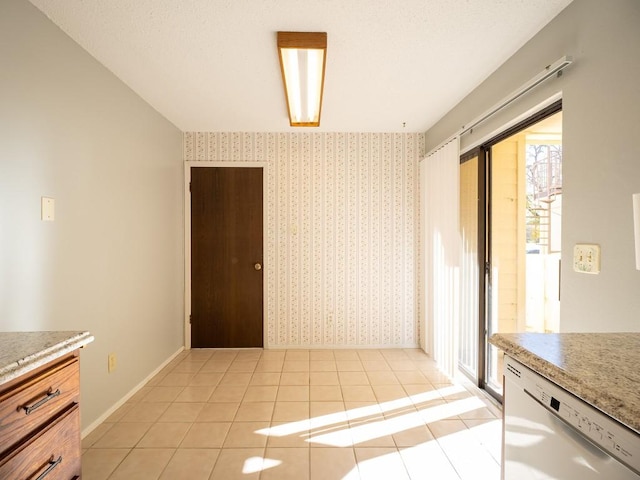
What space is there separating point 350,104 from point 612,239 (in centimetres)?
212

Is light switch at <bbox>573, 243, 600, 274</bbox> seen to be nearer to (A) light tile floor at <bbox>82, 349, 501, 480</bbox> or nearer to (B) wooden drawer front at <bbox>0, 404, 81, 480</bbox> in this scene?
(A) light tile floor at <bbox>82, 349, 501, 480</bbox>

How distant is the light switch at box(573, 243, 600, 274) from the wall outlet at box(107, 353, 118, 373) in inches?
115

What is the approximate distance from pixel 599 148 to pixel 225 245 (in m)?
3.22

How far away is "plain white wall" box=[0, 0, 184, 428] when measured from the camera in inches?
60.4

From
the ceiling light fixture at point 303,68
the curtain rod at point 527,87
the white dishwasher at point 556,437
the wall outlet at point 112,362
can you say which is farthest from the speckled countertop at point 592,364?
the wall outlet at point 112,362

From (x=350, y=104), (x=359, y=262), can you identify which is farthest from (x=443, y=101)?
(x=359, y=262)

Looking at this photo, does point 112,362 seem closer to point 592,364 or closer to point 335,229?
point 335,229

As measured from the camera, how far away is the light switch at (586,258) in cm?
141

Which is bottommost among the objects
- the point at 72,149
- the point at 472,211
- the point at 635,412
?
the point at 635,412

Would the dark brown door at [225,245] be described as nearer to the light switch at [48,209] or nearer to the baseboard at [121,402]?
the baseboard at [121,402]

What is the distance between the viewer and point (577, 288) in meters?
1.53

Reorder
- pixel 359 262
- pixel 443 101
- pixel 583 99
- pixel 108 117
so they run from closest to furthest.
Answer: pixel 583 99
pixel 108 117
pixel 443 101
pixel 359 262

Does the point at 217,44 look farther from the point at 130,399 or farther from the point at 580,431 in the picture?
the point at 130,399

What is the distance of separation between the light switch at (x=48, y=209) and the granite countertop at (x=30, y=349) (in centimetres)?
81
